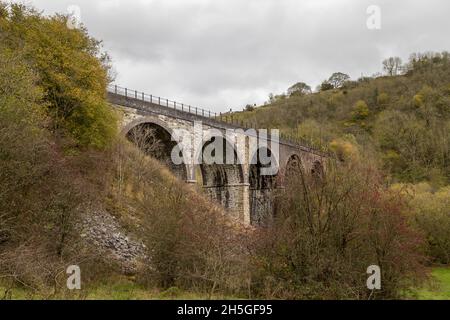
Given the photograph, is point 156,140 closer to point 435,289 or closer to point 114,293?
point 114,293

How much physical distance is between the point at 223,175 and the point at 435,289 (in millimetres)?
21607

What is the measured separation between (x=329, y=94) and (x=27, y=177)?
3917 inches

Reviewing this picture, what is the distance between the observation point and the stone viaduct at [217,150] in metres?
25.1

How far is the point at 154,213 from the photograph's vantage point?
42.5 feet

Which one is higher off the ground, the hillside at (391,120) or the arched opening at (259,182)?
the hillside at (391,120)

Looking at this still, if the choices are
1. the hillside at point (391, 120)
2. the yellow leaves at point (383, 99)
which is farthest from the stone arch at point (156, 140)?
the yellow leaves at point (383, 99)

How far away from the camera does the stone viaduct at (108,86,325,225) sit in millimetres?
25062

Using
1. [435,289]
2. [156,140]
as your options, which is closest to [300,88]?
[156,140]

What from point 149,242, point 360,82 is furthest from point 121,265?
point 360,82

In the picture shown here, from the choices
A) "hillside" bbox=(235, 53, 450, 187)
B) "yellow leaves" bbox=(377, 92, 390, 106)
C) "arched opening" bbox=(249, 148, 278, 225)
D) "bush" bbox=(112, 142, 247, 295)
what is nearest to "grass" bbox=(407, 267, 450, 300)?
"bush" bbox=(112, 142, 247, 295)

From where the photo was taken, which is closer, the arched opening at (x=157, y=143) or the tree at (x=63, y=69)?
the tree at (x=63, y=69)

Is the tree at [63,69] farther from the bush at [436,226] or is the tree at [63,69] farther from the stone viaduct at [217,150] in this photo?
the bush at [436,226]

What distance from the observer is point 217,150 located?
111 ft

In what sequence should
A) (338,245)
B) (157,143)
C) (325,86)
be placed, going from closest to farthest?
(338,245), (157,143), (325,86)
